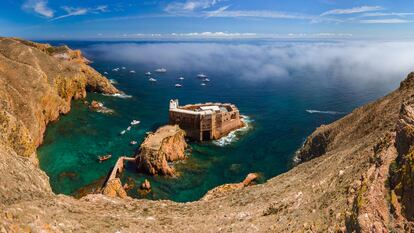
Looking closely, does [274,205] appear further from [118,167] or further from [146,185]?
[118,167]

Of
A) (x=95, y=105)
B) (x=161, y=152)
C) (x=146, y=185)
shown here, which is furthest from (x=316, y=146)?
(x=95, y=105)

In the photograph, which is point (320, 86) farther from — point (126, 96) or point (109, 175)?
point (109, 175)

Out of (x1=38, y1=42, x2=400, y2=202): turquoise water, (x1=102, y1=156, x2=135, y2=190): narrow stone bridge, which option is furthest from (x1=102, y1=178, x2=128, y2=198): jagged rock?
(x1=102, y1=156, x2=135, y2=190): narrow stone bridge

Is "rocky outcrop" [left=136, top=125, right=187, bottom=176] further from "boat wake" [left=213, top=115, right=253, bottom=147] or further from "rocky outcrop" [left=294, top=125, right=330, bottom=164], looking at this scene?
"rocky outcrop" [left=294, top=125, right=330, bottom=164]

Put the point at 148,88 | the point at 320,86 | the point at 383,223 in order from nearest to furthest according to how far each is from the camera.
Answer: the point at 383,223
the point at 148,88
the point at 320,86

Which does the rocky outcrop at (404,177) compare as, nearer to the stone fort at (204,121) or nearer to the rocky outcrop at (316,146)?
the rocky outcrop at (316,146)

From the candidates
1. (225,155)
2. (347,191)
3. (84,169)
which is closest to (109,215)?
(347,191)
